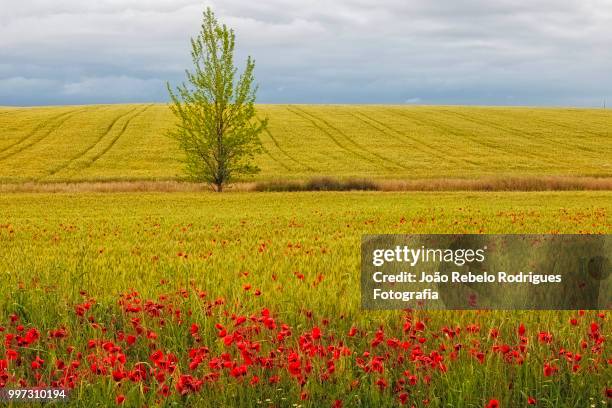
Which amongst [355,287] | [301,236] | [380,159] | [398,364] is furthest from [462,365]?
[380,159]

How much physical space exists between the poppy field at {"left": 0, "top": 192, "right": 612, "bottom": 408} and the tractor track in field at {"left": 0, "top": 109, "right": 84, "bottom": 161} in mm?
51842

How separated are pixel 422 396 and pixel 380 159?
2143 inches

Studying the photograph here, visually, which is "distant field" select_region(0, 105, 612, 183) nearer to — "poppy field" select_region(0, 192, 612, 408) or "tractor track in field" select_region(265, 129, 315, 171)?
"tractor track in field" select_region(265, 129, 315, 171)

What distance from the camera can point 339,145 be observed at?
65812mm

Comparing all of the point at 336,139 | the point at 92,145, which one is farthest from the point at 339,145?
the point at 92,145

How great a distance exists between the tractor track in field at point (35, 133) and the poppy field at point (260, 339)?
170 ft

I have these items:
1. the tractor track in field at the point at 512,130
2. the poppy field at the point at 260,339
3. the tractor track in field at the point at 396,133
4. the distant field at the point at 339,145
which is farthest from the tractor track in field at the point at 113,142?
the poppy field at the point at 260,339

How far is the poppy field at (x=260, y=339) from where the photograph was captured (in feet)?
14.5

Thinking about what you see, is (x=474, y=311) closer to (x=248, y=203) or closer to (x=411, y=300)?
(x=411, y=300)

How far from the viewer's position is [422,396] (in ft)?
14.8

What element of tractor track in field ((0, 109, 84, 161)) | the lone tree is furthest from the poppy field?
tractor track in field ((0, 109, 84, 161))

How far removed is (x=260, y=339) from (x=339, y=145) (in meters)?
60.7

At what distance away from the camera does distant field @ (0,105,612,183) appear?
51.5 metres

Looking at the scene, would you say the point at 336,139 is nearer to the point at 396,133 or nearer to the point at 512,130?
the point at 396,133
